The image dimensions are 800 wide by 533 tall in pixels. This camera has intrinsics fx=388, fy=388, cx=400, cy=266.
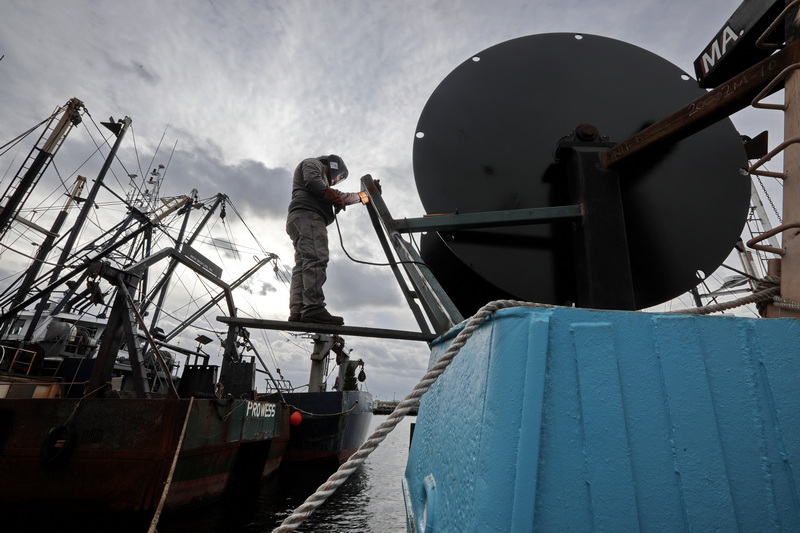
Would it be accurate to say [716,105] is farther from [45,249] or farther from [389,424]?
[45,249]

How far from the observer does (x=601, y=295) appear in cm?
223

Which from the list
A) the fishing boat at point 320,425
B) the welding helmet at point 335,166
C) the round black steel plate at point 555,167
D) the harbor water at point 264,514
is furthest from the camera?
the fishing boat at point 320,425

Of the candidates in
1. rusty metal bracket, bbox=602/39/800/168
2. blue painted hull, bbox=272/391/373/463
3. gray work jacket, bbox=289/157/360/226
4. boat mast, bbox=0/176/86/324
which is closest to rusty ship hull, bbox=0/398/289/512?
gray work jacket, bbox=289/157/360/226

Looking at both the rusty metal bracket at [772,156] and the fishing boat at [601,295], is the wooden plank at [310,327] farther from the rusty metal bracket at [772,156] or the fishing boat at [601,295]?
the rusty metal bracket at [772,156]

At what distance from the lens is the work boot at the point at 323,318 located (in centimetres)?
340

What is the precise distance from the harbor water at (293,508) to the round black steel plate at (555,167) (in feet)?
22.4

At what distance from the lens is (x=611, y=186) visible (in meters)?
2.47

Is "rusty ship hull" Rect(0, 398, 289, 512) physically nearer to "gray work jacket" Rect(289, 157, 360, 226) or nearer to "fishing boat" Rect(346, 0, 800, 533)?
"gray work jacket" Rect(289, 157, 360, 226)

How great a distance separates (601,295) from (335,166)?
343cm

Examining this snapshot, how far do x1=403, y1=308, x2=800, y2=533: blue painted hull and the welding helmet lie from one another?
3.95 meters

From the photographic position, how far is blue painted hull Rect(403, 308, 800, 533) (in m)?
0.94

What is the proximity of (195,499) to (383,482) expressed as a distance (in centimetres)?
828

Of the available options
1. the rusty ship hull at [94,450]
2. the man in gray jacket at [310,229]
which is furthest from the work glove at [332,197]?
the rusty ship hull at [94,450]

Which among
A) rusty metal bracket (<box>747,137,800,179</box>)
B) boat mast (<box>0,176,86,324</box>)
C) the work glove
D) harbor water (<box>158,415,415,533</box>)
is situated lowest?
harbor water (<box>158,415,415,533</box>)
